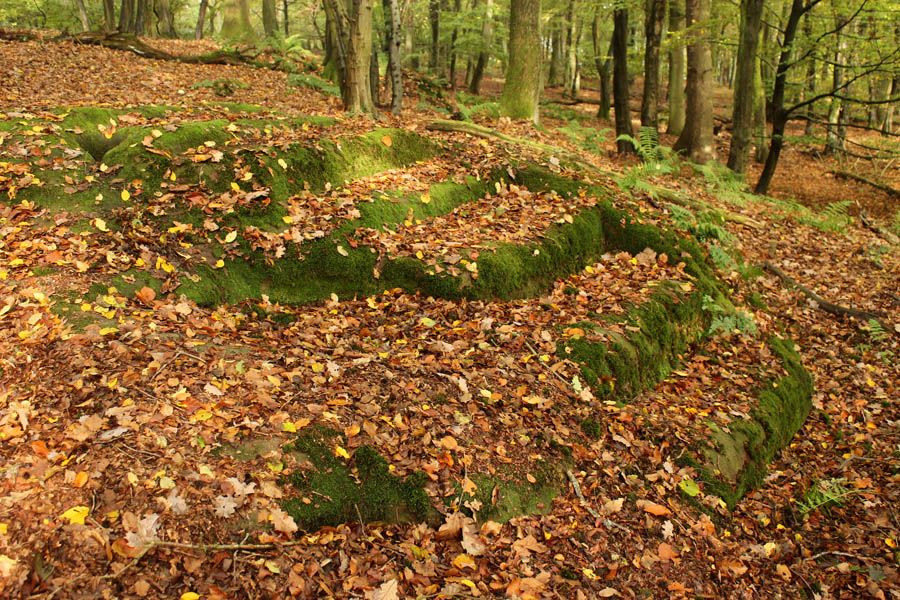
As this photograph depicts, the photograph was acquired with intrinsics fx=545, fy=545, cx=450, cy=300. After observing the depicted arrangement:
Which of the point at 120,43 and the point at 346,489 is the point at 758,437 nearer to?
the point at 346,489

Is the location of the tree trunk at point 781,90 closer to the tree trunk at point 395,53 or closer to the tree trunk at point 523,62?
the tree trunk at point 523,62

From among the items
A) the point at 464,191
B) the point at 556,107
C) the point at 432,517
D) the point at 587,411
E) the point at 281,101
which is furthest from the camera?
the point at 556,107

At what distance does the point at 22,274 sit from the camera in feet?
14.5

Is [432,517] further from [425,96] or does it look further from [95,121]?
[425,96]

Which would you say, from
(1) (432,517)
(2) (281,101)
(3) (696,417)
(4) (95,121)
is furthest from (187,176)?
(2) (281,101)

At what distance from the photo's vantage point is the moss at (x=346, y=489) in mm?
3404

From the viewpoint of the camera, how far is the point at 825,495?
4.78 metres

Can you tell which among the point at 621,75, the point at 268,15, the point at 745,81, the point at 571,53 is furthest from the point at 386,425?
the point at 571,53

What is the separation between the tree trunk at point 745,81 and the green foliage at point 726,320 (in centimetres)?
763

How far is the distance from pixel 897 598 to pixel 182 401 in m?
5.21

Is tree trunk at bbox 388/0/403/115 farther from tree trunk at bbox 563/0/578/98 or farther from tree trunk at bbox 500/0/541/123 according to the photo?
tree trunk at bbox 563/0/578/98

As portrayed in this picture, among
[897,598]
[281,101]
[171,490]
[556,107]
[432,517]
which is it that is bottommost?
[897,598]

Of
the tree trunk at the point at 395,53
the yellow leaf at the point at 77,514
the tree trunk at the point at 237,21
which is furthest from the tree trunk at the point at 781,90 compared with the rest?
the tree trunk at the point at 237,21

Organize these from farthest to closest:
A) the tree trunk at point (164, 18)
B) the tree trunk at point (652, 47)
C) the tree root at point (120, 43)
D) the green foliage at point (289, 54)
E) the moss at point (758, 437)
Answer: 1. the tree trunk at point (164, 18)
2. the green foliage at point (289, 54)
3. the tree root at point (120, 43)
4. the tree trunk at point (652, 47)
5. the moss at point (758, 437)
